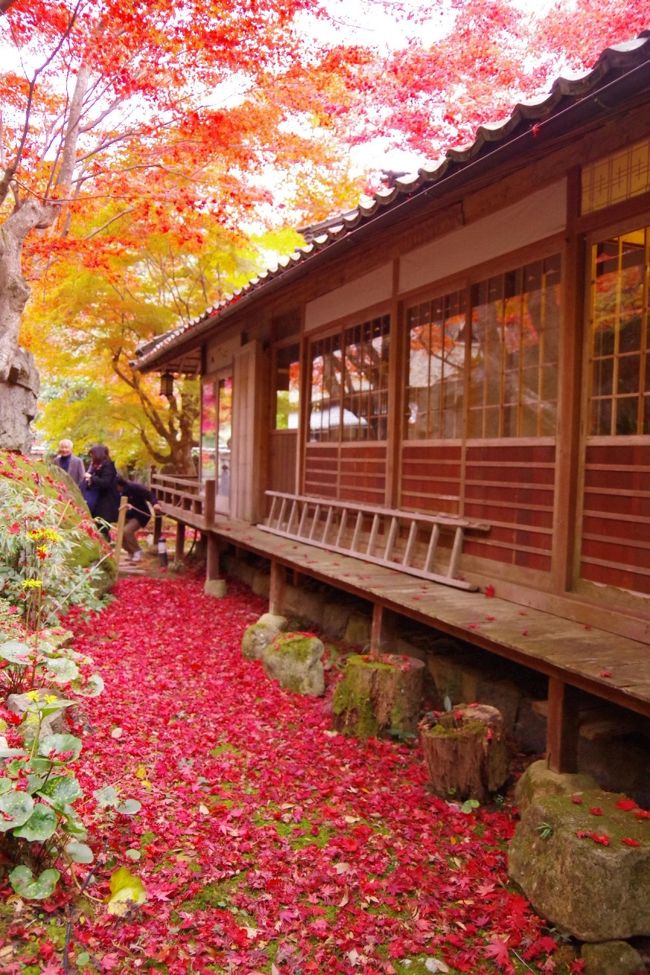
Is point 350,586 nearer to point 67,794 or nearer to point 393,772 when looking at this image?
point 393,772

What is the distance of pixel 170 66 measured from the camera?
10.9m

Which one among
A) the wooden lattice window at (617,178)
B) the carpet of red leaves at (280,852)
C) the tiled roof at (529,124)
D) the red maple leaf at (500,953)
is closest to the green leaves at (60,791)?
the carpet of red leaves at (280,852)

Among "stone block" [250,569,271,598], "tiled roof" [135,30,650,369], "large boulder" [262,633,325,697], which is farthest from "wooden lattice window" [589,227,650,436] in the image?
"stone block" [250,569,271,598]

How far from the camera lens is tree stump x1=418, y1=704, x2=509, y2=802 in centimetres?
477

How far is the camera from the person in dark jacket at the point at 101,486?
12.4 m

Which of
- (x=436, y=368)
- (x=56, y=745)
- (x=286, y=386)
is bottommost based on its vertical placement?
(x=56, y=745)

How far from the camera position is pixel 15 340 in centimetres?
1053

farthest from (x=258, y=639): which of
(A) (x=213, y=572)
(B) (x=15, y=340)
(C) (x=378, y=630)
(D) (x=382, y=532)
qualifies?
(B) (x=15, y=340)

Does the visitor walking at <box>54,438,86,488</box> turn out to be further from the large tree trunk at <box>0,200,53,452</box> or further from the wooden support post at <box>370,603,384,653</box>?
the wooden support post at <box>370,603,384,653</box>

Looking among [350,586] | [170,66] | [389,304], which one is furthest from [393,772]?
[170,66]

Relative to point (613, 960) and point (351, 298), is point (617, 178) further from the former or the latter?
point (613, 960)

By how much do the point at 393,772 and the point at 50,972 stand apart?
116 inches

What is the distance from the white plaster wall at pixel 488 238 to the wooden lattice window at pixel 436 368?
278 mm

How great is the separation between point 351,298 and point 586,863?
21.8ft
